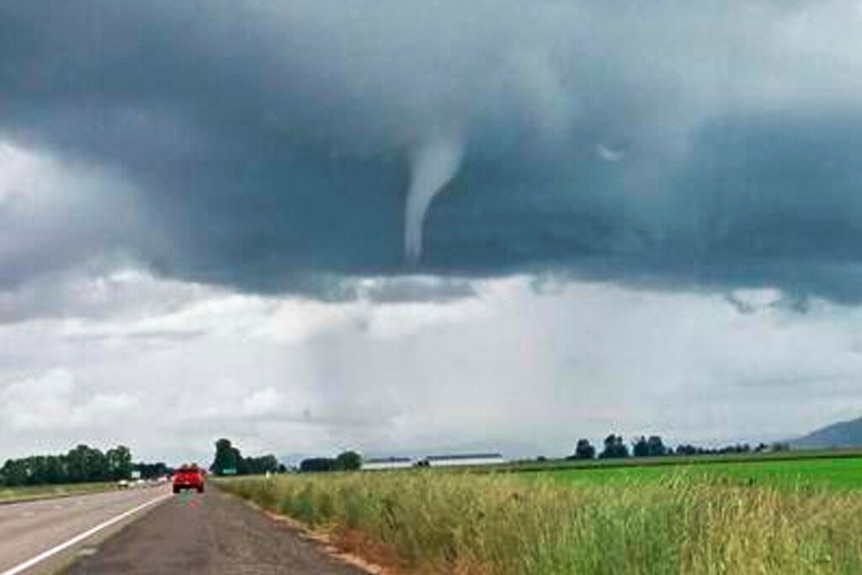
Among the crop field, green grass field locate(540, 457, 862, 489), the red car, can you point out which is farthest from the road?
the red car

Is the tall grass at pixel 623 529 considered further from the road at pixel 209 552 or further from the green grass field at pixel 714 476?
the road at pixel 209 552

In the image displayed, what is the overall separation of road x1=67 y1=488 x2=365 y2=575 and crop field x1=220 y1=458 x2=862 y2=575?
186 centimetres

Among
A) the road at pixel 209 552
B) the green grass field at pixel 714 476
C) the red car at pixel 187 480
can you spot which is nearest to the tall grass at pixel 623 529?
the green grass field at pixel 714 476

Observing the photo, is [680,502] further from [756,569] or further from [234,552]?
[234,552]

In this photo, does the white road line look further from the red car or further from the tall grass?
the red car

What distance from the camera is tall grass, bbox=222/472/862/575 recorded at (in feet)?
44.3

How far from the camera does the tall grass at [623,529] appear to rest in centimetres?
1351

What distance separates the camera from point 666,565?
1501 cm

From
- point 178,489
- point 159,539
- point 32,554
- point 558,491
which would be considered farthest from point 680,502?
point 178,489

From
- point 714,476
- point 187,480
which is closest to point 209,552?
point 714,476

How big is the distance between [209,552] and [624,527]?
55.8 ft

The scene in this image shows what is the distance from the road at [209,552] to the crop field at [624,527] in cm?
186

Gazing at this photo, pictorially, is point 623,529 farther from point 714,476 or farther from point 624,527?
point 714,476

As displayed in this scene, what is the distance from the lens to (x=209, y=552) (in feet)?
105
